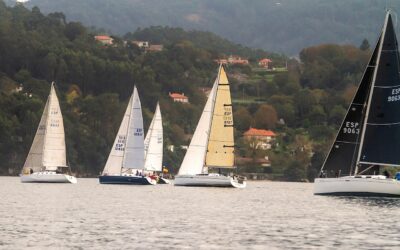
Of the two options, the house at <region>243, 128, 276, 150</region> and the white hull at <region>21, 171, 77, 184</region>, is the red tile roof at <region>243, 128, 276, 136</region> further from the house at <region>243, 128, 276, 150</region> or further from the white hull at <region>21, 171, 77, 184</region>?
the white hull at <region>21, 171, 77, 184</region>

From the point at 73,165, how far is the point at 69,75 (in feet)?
148

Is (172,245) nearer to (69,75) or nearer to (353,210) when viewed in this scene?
(353,210)

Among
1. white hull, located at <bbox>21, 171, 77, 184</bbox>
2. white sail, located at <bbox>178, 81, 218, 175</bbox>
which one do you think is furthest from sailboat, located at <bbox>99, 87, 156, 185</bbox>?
white sail, located at <bbox>178, 81, 218, 175</bbox>

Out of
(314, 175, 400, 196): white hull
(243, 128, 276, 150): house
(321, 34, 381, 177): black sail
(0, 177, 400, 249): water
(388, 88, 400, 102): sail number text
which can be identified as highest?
(243, 128, 276, 150): house

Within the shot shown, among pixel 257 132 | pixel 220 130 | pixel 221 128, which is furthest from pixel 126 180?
pixel 257 132

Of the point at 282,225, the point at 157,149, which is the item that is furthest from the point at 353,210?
the point at 157,149

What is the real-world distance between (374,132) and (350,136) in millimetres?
1483

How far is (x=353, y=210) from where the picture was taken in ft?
176

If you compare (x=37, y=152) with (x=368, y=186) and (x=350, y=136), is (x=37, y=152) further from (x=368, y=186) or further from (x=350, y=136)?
(x=368, y=186)

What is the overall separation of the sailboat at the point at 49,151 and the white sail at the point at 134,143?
677 centimetres

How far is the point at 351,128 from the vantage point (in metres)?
64.9

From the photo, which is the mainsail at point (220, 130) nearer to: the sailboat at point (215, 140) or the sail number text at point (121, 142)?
the sailboat at point (215, 140)

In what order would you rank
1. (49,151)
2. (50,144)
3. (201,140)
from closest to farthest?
(201,140) < (49,151) < (50,144)

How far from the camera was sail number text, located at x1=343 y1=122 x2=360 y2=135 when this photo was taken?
213 ft
